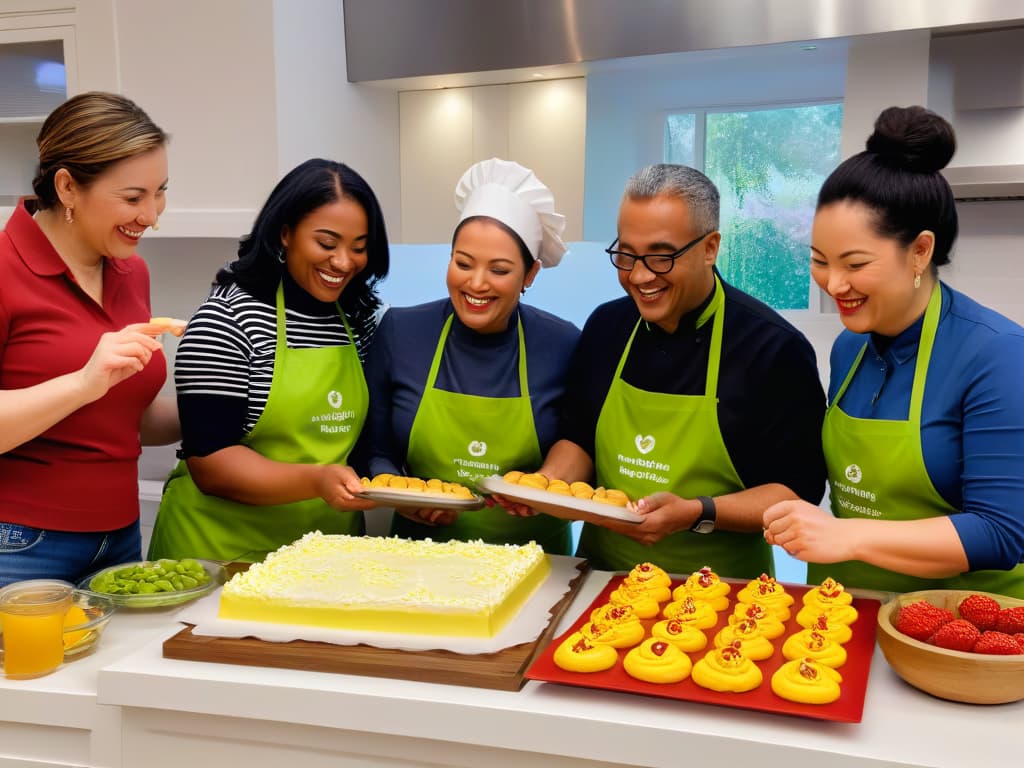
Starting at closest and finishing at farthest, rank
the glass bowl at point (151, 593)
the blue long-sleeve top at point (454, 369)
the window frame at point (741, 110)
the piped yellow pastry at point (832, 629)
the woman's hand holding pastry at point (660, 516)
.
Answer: the piped yellow pastry at point (832, 629) → the glass bowl at point (151, 593) → the woman's hand holding pastry at point (660, 516) → the blue long-sleeve top at point (454, 369) → the window frame at point (741, 110)

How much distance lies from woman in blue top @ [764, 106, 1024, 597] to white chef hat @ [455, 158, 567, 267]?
0.62m

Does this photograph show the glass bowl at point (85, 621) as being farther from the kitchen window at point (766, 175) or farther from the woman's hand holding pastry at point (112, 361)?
the kitchen window at point (766, 175)

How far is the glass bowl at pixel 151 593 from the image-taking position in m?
1.58

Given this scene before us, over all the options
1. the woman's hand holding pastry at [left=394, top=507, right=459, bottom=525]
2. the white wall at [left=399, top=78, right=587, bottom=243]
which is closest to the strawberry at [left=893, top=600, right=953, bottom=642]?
the woman's hand holding pastry at [left=394, top=507, right=459, bottom=525]

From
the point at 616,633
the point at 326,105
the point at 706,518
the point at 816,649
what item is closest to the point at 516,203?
the point at 706,518

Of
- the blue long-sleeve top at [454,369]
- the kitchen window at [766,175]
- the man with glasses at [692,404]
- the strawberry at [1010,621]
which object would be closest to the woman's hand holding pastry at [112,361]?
the blue long-sleeve top at [454,369]

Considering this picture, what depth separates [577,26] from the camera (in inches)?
112

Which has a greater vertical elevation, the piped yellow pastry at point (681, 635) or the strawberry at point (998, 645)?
the strawberry at point (998, 645)

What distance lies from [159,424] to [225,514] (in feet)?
0.79

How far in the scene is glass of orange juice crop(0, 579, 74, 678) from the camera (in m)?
1.38

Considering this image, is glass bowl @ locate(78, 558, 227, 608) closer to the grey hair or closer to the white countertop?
the white countertop

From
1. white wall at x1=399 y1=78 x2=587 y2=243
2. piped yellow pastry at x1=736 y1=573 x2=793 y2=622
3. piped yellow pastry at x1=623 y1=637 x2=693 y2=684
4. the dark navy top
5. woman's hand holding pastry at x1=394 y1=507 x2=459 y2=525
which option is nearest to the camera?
piped yellow pastry at x1=623 y1=637 x2=693 y2=684

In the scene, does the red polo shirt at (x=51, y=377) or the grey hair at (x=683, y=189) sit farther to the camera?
the grey hair at (x=683, y=189)

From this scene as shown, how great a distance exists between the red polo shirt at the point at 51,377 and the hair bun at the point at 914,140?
142 cm
